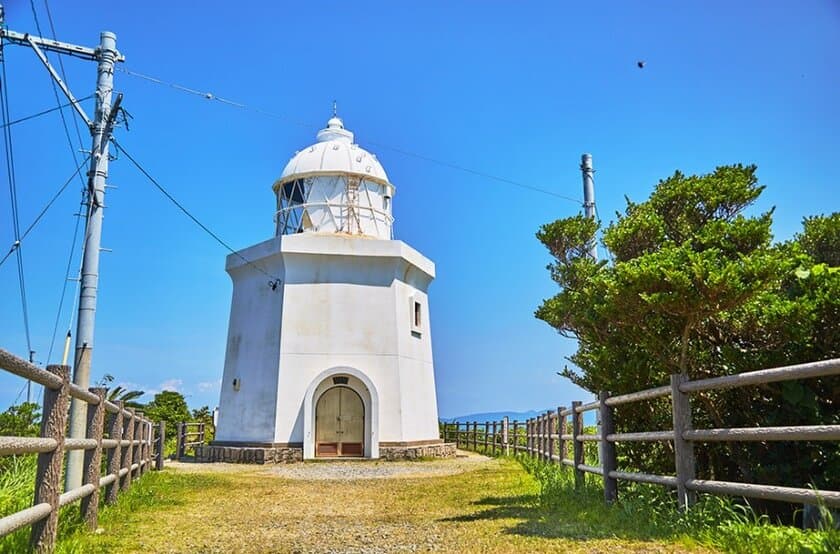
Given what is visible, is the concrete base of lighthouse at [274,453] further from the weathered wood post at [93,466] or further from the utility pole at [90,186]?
the weathered wood post at [93,466]

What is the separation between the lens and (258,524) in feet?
19.2

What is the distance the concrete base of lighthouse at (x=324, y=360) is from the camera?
15070 millimetres

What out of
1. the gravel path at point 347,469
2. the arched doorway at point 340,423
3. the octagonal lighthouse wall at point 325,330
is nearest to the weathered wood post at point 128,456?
the gravel path at point 347,469

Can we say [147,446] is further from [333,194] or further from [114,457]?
[333,194]

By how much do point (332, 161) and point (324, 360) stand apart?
17.4ft

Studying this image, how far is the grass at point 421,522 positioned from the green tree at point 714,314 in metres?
0.65

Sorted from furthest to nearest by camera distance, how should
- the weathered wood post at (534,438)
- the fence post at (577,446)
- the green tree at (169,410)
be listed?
1. the green tree at (169,410)
2. the weathered wood post at (534,438)
3. the fence post at (577,446)

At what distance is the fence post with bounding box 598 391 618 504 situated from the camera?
6188 millimetres

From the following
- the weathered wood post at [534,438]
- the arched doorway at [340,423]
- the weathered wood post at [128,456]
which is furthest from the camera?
the arched doorway at [340,423]

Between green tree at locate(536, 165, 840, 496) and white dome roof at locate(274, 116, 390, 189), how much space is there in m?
10.8

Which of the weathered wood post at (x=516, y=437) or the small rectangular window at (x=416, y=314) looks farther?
the small rectangular window at (x=416, y=314)

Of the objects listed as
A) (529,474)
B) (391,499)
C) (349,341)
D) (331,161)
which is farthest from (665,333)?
(331,161)

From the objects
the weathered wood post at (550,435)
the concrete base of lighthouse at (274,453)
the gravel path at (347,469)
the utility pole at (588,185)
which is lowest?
the gravel path at (347,469)

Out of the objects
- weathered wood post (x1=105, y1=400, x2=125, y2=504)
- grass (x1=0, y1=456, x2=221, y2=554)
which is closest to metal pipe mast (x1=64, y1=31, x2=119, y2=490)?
grass (x1=0, y1=456, x2=221, y2=554)
